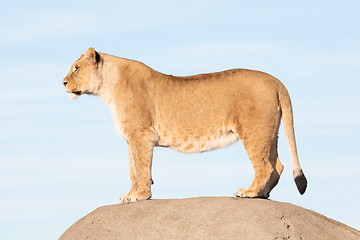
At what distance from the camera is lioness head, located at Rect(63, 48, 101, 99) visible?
12016mm

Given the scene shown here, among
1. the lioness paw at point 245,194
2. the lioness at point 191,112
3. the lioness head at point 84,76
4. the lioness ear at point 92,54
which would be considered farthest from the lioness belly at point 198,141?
the lioness ear at point 92,54

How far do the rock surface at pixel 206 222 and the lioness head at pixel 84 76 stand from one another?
229cm

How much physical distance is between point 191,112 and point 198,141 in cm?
54

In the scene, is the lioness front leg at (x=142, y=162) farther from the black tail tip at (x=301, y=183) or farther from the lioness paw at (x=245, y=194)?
the black tail tip at (x=301, y=183)

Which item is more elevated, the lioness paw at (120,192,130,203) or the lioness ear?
the lioness ear

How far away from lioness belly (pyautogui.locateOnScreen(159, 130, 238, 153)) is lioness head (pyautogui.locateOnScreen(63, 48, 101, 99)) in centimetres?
174

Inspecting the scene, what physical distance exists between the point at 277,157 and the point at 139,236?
302cm

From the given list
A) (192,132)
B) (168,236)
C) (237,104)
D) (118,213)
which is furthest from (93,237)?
(237,104)

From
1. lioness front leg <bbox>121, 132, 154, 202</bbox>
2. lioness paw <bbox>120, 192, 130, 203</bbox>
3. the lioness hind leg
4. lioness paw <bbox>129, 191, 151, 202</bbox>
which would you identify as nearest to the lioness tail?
the lioness hind leg

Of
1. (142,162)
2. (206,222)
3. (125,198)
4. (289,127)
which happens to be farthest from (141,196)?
(289,127)

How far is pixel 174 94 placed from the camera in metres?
11.8

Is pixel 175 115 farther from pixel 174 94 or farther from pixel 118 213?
pixel 118 213

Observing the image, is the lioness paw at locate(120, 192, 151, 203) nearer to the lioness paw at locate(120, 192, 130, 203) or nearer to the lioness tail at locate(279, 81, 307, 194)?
the lioness paw at locate(120, 192, 130, 203)

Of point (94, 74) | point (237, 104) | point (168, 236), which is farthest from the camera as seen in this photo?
point (94, 74)
